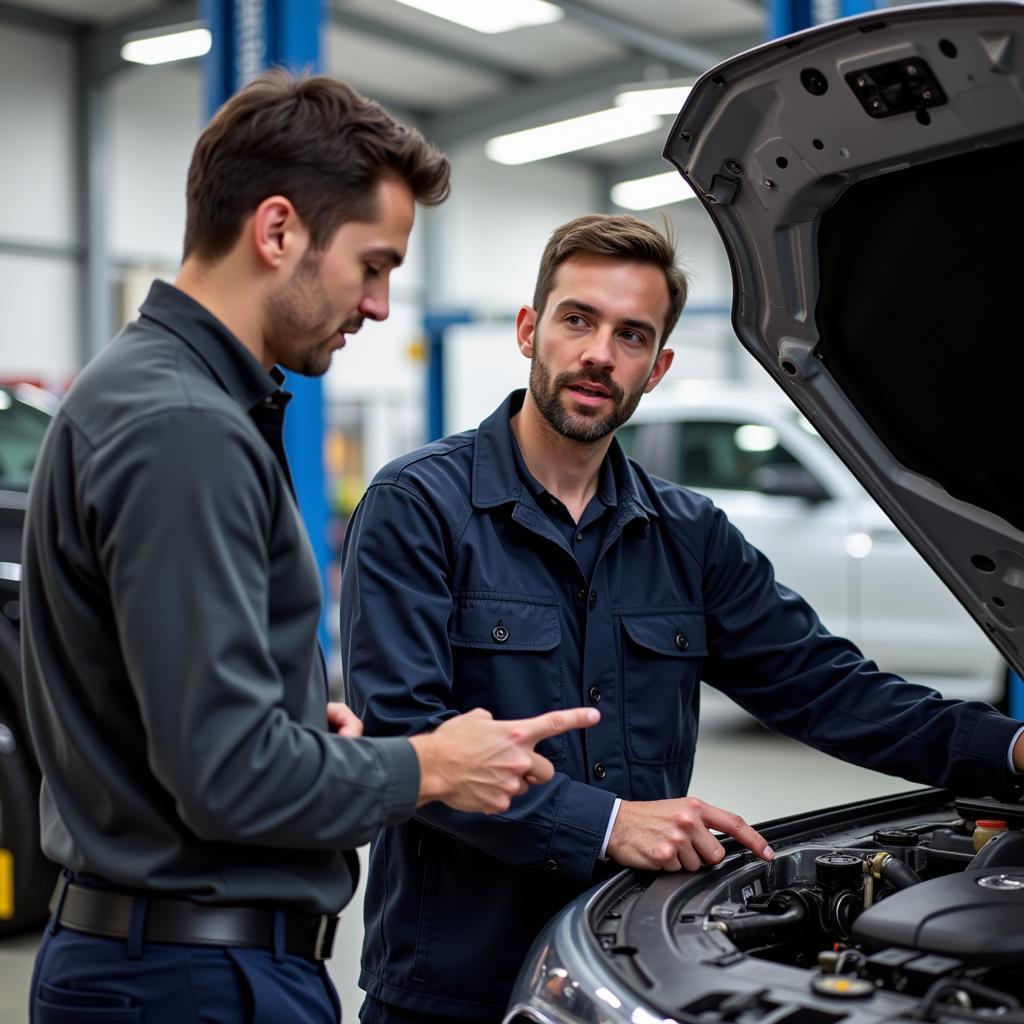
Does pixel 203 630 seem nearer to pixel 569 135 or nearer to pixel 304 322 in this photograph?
pixel 304 322

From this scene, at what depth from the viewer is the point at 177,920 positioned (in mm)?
1454

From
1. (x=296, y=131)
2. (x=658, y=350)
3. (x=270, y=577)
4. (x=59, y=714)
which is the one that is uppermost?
(x=296, y=131)

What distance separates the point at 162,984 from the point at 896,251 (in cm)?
129

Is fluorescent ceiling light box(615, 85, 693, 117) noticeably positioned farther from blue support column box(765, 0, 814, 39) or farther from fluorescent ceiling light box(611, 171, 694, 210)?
blue support column box(765, 0, 814, 39)

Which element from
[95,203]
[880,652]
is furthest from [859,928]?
[95,203]

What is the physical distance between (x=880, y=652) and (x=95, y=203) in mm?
9556

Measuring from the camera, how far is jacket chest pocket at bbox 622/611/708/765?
220 centimetres

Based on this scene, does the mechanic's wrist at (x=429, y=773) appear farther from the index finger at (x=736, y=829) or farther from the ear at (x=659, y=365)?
the ear at (x=659, y=365)

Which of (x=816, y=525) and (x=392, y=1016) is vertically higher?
(x=816, y=525)

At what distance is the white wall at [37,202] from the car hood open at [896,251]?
1188 cm

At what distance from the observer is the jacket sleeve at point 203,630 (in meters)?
1.32

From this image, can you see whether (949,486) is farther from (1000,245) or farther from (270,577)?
(270,577)

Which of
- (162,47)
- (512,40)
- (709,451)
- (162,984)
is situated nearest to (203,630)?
(162,984)

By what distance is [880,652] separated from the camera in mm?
6684
